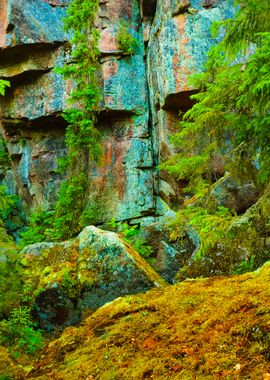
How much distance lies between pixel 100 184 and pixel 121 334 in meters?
15.6

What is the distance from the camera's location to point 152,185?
1905cm

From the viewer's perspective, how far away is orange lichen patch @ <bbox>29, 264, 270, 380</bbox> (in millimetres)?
2832

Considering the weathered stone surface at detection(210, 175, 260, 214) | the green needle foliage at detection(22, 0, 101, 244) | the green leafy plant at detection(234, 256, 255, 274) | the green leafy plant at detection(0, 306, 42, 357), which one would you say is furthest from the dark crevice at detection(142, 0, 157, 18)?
the green leafy plant at detection(0, 306, 42, 357)

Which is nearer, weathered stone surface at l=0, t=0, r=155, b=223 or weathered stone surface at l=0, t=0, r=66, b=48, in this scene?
weathered stone surface at l=0, t=0, r=155, b=223

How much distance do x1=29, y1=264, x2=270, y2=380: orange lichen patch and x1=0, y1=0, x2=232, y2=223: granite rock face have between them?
43.6ft

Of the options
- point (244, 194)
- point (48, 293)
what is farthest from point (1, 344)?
point (244, 194)

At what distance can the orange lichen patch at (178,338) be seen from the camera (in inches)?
111

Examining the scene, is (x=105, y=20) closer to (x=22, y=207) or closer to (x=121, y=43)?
(x=121, y=43)

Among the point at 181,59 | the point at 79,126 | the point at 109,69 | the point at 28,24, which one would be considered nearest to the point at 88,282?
the point at 79,126

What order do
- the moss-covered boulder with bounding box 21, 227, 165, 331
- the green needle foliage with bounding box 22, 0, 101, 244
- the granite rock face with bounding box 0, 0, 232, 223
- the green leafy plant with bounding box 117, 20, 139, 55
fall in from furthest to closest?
the green leafy plant with bounding box 117, 20, 139, 55, the granite rock face with bounding box 0, 0, 232, 223, the green needle foliage with bounding box 22, 0, 101, 244, the moss-covered boulder with bounding box 21, 227, 165, 331

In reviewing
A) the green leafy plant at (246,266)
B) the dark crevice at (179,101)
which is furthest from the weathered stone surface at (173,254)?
the dark crevice at (179,101)

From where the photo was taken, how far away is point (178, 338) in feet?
11.0

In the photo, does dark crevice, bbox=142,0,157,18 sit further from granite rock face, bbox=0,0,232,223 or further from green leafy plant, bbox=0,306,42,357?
green leafy plant, bbox=0,306,42,357

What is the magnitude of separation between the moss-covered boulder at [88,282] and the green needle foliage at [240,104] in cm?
205
